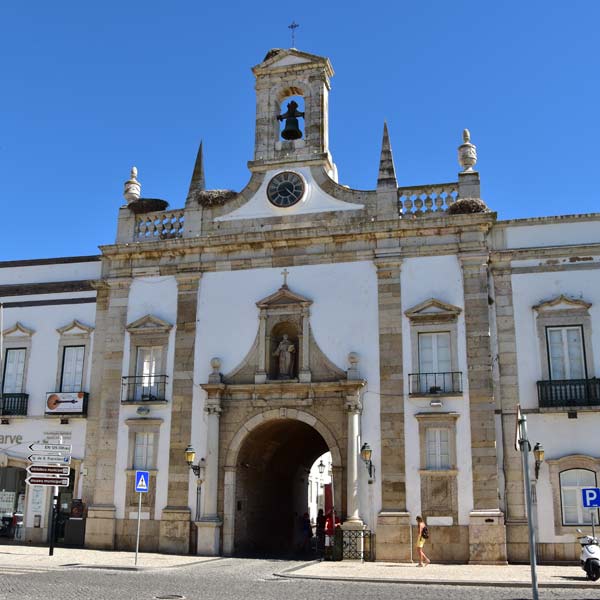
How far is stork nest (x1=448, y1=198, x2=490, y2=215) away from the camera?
67.5ft

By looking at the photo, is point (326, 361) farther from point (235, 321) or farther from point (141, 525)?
point (141, 525)

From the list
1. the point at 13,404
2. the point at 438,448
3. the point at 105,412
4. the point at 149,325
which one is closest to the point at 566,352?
the point at 438,448

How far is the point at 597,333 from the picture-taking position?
1942cm

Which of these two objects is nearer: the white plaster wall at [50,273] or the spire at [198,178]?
the spire at [198,178]

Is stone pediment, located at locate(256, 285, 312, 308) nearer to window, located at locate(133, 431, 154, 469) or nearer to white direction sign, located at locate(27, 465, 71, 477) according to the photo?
window, located at locate(133, 431, 154, 469)

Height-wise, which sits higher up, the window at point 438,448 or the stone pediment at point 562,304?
the stone pediment at point 562,304

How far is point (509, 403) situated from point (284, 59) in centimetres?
1186

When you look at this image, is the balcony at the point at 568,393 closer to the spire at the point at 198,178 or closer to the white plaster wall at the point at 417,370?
the white plaster wall at the point at 417,370

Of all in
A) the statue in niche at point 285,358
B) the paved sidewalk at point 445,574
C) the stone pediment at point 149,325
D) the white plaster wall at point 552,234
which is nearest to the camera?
the paved sidewalk at point 445,574

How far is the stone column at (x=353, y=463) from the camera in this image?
752 inches

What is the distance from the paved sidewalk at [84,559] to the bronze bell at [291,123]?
474 inches

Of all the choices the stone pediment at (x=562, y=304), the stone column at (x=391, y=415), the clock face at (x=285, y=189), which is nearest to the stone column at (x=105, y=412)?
the clock face at (x=285, y=189)

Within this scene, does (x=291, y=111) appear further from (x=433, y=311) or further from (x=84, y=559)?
(x=84, y=559)

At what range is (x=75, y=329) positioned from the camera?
2322 centimetres
